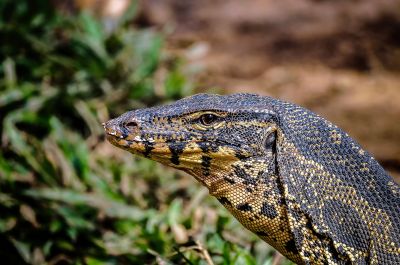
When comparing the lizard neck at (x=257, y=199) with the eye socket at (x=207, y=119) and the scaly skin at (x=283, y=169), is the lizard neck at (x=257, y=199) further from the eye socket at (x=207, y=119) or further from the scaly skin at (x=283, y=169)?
the eye socket at (x=207, y=119)

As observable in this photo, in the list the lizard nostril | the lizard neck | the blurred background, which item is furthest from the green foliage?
the lizard nostril

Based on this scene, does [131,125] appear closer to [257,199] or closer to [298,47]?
[257,199]

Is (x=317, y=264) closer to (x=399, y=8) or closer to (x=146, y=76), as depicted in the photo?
(x=146, y=76)

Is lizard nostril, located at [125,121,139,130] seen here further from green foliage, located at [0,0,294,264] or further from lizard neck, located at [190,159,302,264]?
green foliage, located at [0,0,294,264]

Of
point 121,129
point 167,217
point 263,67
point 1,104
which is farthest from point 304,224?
point 263,67

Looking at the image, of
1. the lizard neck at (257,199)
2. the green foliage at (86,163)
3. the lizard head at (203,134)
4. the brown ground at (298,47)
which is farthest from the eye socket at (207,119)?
the brown ground at (298,47)

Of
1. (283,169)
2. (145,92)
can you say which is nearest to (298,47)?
(145,92)
